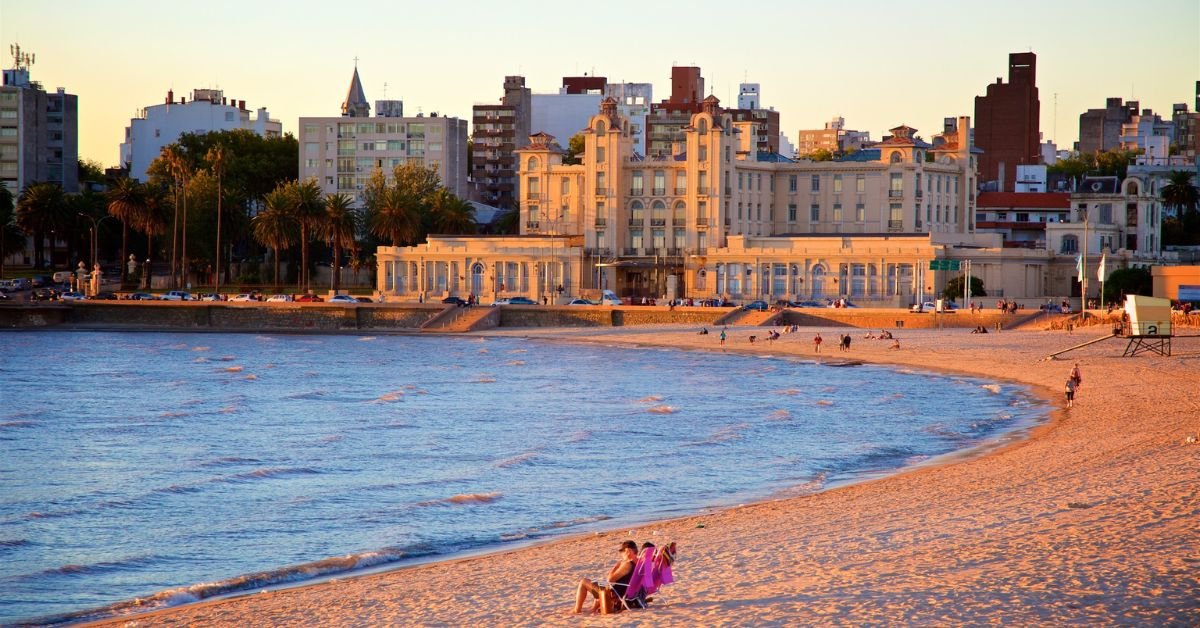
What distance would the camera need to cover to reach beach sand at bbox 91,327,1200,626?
69.6ft

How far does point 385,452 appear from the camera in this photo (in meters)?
44.8

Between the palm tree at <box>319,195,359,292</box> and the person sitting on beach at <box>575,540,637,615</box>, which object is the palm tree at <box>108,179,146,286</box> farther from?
the person sitting on beach at <box>575,540,637,615</box>

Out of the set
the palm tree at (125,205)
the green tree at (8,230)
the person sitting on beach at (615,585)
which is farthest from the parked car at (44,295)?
the person sitting on beach at (615,585)

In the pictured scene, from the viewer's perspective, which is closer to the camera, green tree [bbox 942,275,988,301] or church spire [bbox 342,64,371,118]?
green tree [bbox 942,275,988,301]

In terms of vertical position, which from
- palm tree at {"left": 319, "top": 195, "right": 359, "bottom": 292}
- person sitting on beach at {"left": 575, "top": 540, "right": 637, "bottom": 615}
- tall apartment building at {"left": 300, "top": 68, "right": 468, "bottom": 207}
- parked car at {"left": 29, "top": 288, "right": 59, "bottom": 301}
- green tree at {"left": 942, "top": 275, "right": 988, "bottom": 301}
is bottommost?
person sitting on beach at {"left": 575, "top": 540, "right": 637, "bottom": 615}

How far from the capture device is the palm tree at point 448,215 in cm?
13150

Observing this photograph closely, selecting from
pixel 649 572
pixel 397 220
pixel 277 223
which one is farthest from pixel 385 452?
pixel 277 223

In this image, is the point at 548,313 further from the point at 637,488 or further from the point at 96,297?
the point at 637,488

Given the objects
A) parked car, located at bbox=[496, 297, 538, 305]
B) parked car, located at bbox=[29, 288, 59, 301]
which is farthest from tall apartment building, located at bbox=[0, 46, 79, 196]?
parked car, located at bbox=[496, 297, 538, 305]

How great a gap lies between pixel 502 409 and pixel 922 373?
24.3 m

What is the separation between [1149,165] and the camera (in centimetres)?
15600

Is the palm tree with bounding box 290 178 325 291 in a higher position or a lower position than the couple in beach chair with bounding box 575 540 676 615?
higher

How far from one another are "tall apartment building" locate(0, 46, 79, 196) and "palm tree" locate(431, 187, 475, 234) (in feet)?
190

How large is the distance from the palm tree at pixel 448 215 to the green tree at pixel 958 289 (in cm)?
4677
